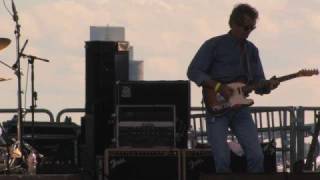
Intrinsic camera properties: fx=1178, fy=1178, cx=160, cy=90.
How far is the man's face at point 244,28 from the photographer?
31.5 feet

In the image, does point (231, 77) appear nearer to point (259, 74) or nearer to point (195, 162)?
point (259, 74)

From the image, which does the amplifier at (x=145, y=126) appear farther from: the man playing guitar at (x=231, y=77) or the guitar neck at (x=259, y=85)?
the guitar neck at (x=259, y=85)

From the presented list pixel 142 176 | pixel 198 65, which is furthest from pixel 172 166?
pixel 198 65

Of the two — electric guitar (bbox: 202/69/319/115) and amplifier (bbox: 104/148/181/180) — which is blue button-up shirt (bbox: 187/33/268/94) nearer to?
electric guitar (bbox: 202/69/319/115)

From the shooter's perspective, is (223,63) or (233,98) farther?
(223,63)

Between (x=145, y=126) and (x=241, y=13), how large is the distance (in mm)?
2806

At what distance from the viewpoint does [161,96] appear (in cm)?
1242

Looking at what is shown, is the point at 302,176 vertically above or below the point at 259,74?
below

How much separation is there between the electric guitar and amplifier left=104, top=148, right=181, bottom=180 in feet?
5.77

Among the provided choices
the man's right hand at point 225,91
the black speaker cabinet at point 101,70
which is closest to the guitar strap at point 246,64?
the man's right hand at point 225,91

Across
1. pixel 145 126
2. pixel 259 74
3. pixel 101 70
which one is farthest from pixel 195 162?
pixel 101 70

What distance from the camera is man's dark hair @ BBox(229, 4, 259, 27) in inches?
379

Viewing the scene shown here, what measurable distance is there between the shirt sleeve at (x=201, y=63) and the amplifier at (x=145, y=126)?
235 cm

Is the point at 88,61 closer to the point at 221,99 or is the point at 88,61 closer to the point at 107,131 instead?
the point at 107,131
